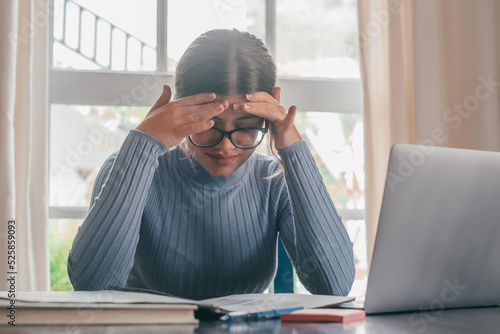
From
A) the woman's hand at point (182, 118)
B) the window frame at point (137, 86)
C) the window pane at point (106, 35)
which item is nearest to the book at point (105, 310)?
the woman's hand at point (182, 118)

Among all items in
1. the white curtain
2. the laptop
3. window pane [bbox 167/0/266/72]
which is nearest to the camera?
the laptop

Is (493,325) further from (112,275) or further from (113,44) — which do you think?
(113,44)

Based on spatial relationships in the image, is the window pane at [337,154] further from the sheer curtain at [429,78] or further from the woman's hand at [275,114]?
the woman's hand at [275,114]

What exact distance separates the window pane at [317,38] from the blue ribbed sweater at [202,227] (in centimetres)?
95

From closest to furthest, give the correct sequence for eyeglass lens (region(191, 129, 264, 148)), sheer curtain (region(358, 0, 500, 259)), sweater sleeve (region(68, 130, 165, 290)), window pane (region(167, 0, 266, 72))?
sweater sleeve (region(68, 130, 165, 290))
eyeglass lens (region(191, 129, 264, 148))
sheer curtain (region(358, 0, 500, 259))
window pane (region(167, 0, 266, 72))

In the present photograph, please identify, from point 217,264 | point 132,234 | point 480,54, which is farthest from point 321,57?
point 132,234

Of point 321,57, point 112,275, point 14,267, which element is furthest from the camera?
point 321,57

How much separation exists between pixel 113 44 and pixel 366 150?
1118mm

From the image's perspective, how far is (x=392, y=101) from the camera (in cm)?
219

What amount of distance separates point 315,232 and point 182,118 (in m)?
0.40

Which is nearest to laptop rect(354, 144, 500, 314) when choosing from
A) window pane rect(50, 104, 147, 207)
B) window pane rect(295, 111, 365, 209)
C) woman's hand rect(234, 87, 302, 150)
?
woman's hand rect(234, 87, 302, 150)

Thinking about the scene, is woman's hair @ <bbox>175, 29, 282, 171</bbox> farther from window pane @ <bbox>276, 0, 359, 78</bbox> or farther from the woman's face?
window pane @ <bbox>276, 0, 359, 78</bbox>

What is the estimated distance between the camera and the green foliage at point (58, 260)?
218 cm

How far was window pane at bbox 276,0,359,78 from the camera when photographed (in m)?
2.39
